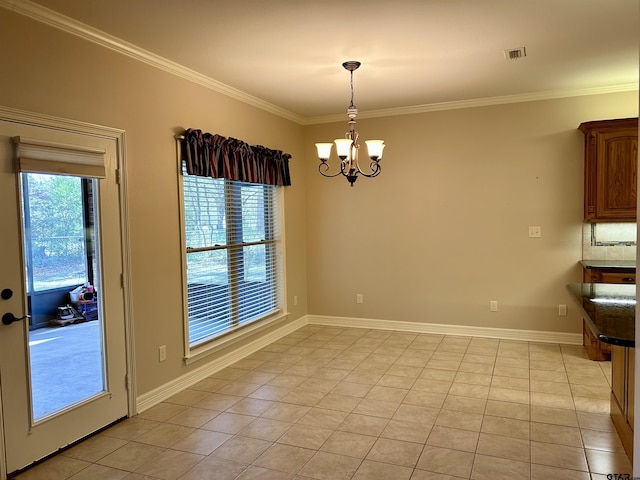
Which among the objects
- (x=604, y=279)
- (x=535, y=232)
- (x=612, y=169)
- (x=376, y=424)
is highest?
(x=612, y=169)

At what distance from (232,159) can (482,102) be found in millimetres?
2871

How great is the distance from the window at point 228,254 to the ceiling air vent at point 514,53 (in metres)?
2.69

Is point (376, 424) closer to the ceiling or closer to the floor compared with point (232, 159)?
closer to the floor

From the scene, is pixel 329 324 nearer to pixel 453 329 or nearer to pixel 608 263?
pixel 453 329

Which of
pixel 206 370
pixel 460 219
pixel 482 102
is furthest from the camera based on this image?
pixel 460 219

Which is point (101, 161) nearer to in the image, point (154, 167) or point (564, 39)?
point (154, 167)

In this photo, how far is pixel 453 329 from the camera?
5.51 metres

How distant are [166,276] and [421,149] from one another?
331 centimetres

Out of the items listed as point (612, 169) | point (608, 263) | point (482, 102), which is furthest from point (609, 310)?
point (482, 102)

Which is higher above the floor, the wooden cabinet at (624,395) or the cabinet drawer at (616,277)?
the cabinet drawer at (616,277)

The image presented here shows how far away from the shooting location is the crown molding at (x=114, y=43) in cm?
266

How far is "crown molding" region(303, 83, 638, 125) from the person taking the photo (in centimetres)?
475

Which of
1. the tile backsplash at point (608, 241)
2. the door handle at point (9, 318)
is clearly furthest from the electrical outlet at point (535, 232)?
the door handle at point (9, 318)

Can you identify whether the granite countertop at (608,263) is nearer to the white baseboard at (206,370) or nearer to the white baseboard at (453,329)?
the white baseboard at (453,329)
